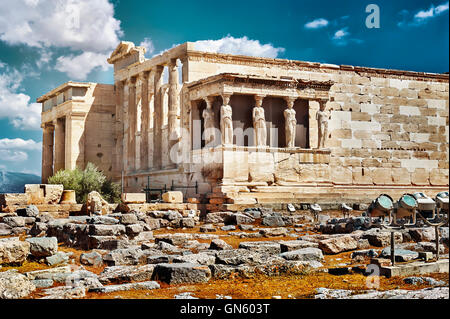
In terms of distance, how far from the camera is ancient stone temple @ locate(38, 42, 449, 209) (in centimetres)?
2012

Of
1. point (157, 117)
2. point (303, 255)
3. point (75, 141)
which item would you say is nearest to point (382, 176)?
point (157, 117)

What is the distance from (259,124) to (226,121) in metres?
1.30

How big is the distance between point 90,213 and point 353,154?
12719 mm

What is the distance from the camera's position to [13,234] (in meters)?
14.4

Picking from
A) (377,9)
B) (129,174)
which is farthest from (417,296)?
(129,174)

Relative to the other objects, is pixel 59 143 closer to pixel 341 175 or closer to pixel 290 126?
pixel 290 126

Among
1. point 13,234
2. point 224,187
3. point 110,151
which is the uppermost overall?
point 110,151

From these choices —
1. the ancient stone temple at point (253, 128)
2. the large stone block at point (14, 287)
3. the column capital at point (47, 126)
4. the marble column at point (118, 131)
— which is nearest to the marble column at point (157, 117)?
the ancient stone temple at point (253, 128)

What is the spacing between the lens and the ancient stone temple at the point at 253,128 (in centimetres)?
2012

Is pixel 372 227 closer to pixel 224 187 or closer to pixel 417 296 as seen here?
pixel 224 187

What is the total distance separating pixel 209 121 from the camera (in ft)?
68.1

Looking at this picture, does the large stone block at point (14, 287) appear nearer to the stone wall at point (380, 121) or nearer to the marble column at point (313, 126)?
the marble column at point (313, 126)

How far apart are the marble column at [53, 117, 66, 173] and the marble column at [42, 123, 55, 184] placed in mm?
1180
